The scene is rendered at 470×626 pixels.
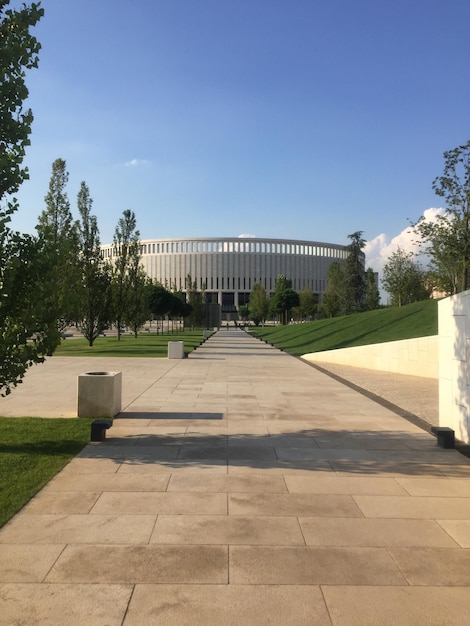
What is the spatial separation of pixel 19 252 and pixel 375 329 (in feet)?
80.7

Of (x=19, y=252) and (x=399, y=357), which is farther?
(x=399, y=357)

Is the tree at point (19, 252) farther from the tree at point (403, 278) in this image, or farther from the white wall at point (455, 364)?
the tree at point (403, 278)

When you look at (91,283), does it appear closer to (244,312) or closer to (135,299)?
(135,299)

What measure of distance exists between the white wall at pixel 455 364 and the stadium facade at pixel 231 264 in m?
117

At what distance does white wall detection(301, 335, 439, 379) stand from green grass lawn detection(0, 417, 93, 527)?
1277 centimetres

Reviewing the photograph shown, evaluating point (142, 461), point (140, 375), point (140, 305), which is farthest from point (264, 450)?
point (140, 305)

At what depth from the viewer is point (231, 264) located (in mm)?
127188

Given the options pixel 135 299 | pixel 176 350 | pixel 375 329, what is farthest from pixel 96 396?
pixel 135 299

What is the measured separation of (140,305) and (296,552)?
145ft

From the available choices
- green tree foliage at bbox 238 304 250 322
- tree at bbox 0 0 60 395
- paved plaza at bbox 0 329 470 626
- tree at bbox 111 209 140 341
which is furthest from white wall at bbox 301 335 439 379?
green tree foliage at bbox 238 304 250 322

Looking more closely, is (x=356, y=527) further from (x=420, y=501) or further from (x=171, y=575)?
(x=171, y=575)

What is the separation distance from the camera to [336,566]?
4.02 metres

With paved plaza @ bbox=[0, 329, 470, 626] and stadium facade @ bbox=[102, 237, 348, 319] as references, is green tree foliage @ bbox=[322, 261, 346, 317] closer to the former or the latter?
stadium facade @ bbox=[102, 237, 348, 319]

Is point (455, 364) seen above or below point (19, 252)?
below
